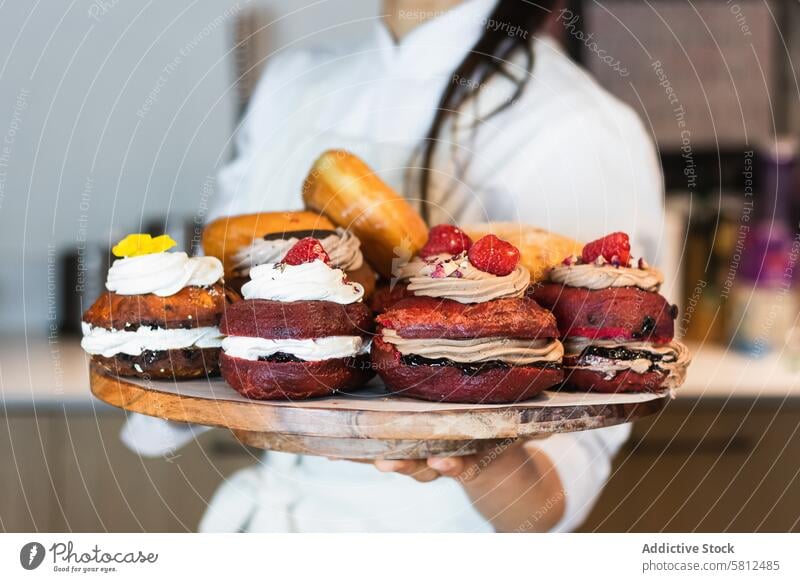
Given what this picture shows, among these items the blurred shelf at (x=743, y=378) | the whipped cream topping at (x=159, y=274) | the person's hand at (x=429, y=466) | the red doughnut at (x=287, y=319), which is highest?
the whipped cream topping at (x=159, y=274)

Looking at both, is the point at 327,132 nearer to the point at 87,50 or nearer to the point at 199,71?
the point at 199,71

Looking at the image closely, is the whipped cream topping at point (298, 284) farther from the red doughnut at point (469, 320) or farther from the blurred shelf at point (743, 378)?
the blurred shelf at point (743, 378)

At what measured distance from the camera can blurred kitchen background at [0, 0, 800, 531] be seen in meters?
1.12

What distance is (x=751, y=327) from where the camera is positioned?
137 centimetres

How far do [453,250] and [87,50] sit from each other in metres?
0.58

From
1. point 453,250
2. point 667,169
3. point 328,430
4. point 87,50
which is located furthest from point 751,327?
point 87,50

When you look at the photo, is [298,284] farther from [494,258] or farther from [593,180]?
[593,180]

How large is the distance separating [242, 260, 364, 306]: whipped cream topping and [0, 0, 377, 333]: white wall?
1.52 feet

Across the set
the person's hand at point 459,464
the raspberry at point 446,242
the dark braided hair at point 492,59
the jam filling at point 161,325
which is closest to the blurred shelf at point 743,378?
the person's hand at point 459,464

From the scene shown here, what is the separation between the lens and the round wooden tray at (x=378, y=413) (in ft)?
2.41

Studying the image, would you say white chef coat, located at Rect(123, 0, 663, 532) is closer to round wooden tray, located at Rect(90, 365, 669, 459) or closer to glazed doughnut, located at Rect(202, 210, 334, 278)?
glazed doughnut, located at Rect(202, 210, 334, 278)

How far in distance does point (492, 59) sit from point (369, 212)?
42 cm

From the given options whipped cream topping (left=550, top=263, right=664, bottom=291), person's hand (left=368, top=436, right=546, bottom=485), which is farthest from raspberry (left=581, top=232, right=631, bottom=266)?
person's hand (left=368, top=436, right=546, bottom=485)

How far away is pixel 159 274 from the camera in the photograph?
0.87 meters
